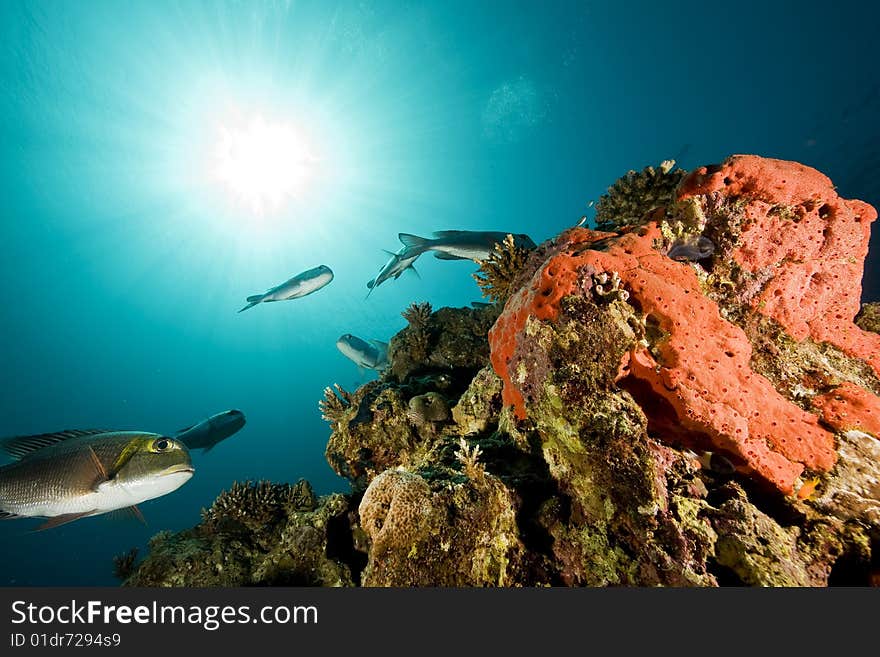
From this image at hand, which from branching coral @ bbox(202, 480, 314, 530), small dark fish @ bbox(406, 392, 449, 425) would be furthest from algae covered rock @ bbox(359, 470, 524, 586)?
branching coral @ bbox(202, 480, 314, 530)

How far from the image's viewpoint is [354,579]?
296 cm

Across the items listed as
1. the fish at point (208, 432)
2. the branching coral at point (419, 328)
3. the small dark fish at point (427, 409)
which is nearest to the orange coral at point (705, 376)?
the small dark fish at point (427, 409)

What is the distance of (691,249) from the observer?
3.23m

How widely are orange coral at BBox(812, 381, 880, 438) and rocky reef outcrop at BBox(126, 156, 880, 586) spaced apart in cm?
2

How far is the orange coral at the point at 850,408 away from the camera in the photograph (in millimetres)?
2600

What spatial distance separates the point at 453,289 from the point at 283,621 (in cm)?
11175

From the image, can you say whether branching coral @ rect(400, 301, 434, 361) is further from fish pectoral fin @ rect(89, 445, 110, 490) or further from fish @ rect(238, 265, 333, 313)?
fish pectoral fin @ rect(89, 445, 110, 490)

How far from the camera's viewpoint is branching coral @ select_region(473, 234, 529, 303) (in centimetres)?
445

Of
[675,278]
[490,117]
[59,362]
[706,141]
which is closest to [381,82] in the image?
[490,117]

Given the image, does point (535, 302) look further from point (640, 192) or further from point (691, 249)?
point (640, 192)

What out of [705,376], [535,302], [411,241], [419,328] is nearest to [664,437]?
[705,376]

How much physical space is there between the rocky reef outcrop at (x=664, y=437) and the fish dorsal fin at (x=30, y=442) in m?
1.76

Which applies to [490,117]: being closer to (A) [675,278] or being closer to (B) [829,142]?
(B) [829,142]

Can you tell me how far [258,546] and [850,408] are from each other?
5.94 metres
